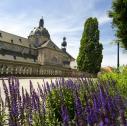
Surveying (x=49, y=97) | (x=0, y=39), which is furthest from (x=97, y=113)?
(x=0, y=39)

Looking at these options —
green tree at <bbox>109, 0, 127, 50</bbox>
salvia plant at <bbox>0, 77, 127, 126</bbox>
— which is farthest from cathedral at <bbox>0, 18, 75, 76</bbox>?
salvia plant at <bbox>0, 77, 127, 126</bbox>

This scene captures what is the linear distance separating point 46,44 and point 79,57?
43.0 m

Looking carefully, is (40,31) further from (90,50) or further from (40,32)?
(90,50)

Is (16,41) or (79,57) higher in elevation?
(16,41)

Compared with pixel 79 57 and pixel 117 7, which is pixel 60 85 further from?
pixel 79 57

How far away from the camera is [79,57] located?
55500mm

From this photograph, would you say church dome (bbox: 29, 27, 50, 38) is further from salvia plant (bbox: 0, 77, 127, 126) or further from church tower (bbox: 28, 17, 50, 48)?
salvia plant (bbox: 0, 77, 127, 126)

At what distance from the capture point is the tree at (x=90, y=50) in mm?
54875

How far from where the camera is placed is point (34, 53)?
93.9 metres

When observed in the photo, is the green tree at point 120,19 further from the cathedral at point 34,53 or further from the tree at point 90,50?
the cathedral at point 34,53

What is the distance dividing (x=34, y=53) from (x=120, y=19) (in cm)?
7904

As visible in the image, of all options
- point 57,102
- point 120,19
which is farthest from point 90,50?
point 57,102

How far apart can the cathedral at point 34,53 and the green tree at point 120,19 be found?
50401 mm

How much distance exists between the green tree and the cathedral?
5040 cm
